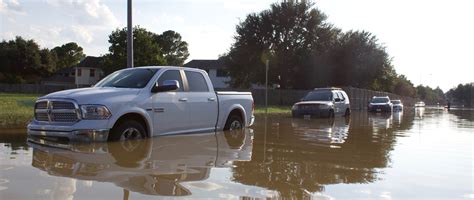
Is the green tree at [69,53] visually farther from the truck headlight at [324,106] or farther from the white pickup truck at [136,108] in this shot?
the white pickup truck at [136,108]

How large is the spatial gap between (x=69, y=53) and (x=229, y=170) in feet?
357

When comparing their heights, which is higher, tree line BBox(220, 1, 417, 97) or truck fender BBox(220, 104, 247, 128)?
tree line BBox(220, 1, 417, 97)

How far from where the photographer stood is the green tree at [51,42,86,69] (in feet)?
339

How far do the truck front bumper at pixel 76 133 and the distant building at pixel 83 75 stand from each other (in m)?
72.6

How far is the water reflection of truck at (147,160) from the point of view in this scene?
6109mm

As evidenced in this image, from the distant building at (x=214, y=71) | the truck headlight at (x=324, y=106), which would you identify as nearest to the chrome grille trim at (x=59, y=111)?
the truck headlight at (x=324, y=106)

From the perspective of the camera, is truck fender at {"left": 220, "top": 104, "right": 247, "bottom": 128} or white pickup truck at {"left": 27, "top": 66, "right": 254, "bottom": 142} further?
truck fender at {"left": 220, "top": 104, "right": 247, "bottom": 128}

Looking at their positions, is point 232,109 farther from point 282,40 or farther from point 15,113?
point 282,40

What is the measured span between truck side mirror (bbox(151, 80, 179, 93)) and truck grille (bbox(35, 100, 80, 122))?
1645 millimetres

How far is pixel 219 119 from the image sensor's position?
1176cm

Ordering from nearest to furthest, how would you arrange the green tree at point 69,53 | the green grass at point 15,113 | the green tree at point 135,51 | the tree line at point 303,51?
the green grass at point 15,113 < the tree line at point 303,51 < the green tree at point 135,51 < the green tree at point 69,53

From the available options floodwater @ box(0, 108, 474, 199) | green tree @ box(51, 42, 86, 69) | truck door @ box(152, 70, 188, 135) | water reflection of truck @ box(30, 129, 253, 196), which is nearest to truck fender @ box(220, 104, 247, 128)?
floodwater @ box(0, 108, 474, 199)

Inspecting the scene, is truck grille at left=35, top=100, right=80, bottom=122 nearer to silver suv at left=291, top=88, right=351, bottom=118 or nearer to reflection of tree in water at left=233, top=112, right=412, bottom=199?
reflection of tree in water at left=233, top=112, right=412, bottom=199

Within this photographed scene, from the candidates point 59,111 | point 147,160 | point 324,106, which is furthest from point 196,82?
point 324,106
